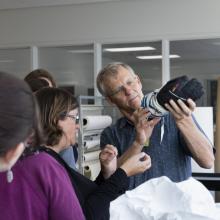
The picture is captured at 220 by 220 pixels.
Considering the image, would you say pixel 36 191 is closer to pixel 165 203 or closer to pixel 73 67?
pixel 165 203

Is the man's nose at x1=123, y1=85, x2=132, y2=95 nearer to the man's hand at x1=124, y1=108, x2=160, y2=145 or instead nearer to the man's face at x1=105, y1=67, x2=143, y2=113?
the man's face at x1=105, y1=67, x2=143, y2=113

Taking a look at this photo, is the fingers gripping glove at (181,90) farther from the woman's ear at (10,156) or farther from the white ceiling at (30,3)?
the white ceiling at (30,3)

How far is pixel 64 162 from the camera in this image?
1.24 meters

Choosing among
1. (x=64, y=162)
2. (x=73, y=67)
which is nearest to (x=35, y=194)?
(x=64, y=162)

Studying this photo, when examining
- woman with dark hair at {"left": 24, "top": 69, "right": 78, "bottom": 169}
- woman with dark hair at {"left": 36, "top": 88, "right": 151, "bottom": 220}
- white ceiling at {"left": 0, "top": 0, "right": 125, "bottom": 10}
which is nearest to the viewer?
woman with dark hair at {"left": 36, "top": 88, "right": 151, "bottom": 220}

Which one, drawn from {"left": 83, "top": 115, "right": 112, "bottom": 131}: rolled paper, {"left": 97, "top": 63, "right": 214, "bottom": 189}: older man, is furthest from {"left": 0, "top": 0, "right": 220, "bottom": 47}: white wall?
{"left": 97, "top": 63, "right": 214, "bottom": 189}: older man

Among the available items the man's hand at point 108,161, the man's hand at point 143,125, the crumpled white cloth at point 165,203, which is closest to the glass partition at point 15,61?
the man's hand at point 143,125

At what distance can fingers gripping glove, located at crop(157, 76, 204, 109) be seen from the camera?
1321 millimetres

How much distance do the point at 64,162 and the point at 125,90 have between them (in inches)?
22.3

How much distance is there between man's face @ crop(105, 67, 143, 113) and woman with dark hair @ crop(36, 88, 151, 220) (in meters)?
0.39

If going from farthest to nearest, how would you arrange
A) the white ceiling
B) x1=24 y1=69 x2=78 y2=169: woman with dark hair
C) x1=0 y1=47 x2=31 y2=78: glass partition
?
x1=0 y1=47 x2=31 y2=78: glass partition
the white ceiling
x1=24 y1=69 x2=78 y2=169: woman with dark hair

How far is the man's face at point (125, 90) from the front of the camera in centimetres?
171

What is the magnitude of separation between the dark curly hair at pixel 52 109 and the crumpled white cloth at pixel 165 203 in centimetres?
26

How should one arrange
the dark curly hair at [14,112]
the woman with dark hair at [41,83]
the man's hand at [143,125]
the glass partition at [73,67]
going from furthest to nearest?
the glass partition at [73,67] → the woman with dark hair at [41,83] → the man's hand at [143,125] → the dark curly hair at [14,112]
